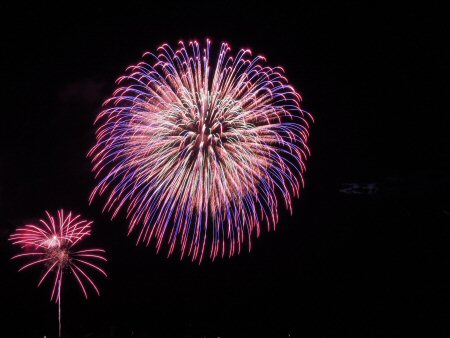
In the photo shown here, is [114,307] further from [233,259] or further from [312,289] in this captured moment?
[312,289]

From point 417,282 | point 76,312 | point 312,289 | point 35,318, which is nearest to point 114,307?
point 76,312

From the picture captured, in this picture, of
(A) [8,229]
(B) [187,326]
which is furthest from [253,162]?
(A) [8,229]

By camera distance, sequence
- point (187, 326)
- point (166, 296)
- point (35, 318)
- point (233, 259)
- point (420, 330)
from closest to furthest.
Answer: point (420, 330) < point (35, 318) < point (187, 326) < point (166, 296) < point (233, 259)

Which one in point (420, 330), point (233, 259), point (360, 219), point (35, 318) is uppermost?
point (360, 219)

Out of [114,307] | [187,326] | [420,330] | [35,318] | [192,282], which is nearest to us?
[420,330]

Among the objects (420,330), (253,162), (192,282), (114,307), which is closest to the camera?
(253,162)

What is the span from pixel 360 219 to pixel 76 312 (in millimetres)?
31758

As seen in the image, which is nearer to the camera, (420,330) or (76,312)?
(420,330)

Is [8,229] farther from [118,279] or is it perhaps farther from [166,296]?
[166,296]

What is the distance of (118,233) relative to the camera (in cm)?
4816

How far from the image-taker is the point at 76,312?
33438mm

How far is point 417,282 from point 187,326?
20.9 metres

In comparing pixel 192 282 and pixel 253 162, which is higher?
pixel 253 162

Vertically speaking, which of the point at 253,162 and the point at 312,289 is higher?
the point at 253,162
